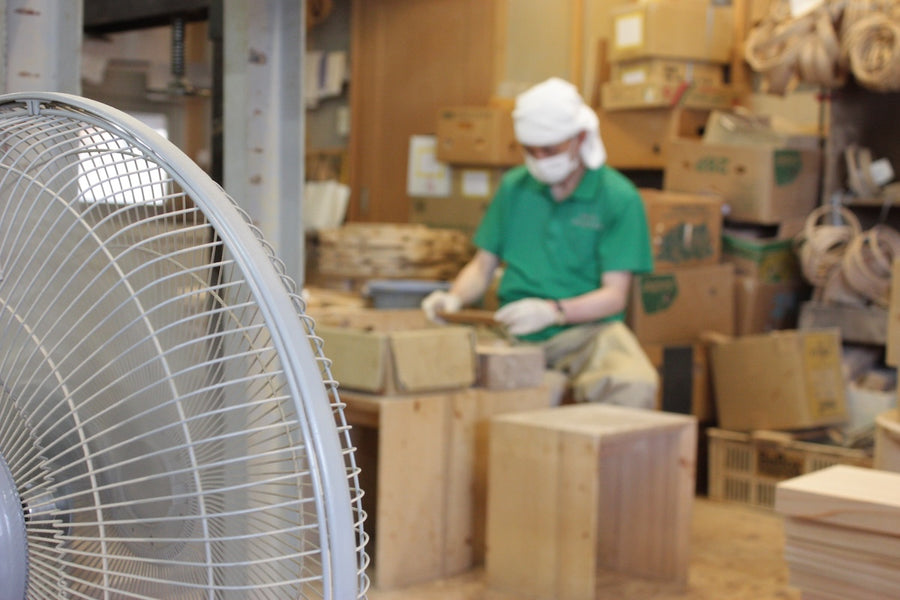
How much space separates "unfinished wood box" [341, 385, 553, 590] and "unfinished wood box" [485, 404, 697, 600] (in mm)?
144

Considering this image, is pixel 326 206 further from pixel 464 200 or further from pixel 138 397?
pixel 138 397

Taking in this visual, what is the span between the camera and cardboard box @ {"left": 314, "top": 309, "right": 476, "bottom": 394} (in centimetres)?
282

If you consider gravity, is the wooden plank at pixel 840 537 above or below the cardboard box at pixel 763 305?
below

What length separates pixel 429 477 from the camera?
2928 millimetres

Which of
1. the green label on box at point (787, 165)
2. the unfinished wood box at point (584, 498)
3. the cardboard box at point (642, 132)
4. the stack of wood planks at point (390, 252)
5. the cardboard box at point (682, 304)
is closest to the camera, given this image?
the unfinished wood box at point (584, 498)

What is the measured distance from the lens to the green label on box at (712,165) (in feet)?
15.0

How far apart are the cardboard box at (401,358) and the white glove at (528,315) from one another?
49 cm

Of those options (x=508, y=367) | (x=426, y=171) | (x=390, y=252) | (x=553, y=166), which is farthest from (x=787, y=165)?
(x=508, y=367)

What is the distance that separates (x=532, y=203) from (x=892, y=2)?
1.62 m

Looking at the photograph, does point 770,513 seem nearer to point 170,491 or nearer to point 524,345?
point 524,345

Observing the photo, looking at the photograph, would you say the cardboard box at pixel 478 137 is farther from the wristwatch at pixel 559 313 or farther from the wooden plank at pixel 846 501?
the wooden plank at pixel 846 501

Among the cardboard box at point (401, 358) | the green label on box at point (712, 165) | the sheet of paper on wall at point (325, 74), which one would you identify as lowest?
the cardboard box at point (401, 358)

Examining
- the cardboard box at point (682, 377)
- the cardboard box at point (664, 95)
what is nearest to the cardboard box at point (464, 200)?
the cardboard box at point (664, 95)

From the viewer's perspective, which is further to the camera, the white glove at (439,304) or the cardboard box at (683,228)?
the cardboard box at (683,228)
